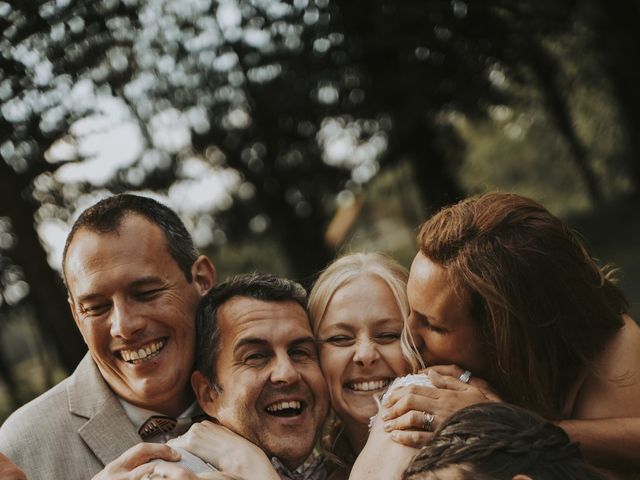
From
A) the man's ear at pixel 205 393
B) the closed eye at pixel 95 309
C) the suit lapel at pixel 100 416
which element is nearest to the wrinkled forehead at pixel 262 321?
the man's ear at pixel 205 393

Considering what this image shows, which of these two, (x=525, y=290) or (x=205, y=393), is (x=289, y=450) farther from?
(x=525, y=290)

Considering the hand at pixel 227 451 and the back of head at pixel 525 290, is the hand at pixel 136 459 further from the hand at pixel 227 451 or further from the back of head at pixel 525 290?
the back of head at pixel 525 290

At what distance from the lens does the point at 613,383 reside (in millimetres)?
3631

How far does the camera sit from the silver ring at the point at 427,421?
10.7 ft

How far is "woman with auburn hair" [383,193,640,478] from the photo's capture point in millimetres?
3486

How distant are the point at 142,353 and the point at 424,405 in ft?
4.88

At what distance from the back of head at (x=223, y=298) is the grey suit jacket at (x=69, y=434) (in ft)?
1.63

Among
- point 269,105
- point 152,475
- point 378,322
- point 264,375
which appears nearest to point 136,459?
point 152,475

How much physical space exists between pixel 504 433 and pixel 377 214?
172 feet

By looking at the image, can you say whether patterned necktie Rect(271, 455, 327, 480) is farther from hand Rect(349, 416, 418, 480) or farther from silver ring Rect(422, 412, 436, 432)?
silver ring Rect(422, 412, 436, 432)

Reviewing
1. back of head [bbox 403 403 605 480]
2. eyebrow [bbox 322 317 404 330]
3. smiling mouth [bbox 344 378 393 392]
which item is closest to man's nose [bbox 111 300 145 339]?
eyebrow [bbox 322 317 404 330]

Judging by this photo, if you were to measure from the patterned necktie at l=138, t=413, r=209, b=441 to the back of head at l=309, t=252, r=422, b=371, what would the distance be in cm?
88

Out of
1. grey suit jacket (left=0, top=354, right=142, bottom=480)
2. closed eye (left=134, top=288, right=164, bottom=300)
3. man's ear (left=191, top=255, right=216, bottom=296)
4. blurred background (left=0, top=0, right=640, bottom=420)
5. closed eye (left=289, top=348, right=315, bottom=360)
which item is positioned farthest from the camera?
blurred background (left=0, top=0, right=640, bottom=420)

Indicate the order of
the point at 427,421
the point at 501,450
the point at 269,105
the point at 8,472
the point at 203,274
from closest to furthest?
the point at 501,450 < the point at 8,472 < the point at 427,421 < the point at 203,274 < the point at 269,105
